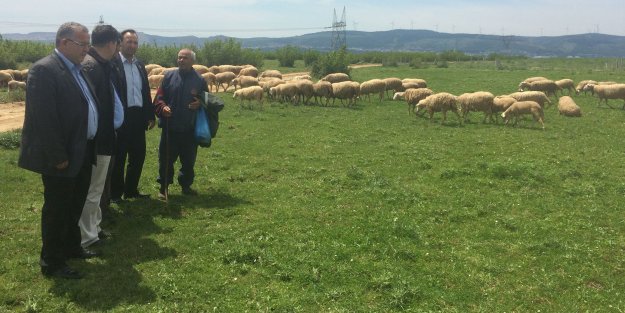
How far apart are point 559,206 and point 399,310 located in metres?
5.40

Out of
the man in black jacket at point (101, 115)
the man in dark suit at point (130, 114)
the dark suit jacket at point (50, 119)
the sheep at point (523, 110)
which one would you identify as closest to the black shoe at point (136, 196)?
the man in dark suit at point (130, 114)

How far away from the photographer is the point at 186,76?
852cm

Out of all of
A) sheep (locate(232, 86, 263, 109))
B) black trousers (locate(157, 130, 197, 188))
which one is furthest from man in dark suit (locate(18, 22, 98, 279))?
sheep (locate(232, 86, 263, 109))

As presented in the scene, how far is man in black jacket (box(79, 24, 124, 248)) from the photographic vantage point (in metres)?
6.21

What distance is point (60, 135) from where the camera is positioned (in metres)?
5.18

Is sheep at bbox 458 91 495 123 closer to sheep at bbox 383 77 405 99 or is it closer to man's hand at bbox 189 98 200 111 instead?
sheep at bbox 383 77 405 99

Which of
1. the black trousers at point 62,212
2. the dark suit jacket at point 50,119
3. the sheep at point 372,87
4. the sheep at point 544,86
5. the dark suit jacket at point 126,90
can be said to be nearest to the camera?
the dark suit jacket at point 50,119

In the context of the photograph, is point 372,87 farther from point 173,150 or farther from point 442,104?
point 173,150

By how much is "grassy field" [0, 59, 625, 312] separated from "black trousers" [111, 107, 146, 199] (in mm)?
376

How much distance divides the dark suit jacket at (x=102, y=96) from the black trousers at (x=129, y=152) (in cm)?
139

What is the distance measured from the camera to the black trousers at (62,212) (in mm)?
5363

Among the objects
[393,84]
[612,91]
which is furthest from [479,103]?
[612,91]

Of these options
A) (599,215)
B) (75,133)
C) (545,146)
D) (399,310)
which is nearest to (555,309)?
(399,310)

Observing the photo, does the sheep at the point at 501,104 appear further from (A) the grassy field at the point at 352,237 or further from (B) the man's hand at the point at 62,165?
(B) the man's hand at the point at 62,165
